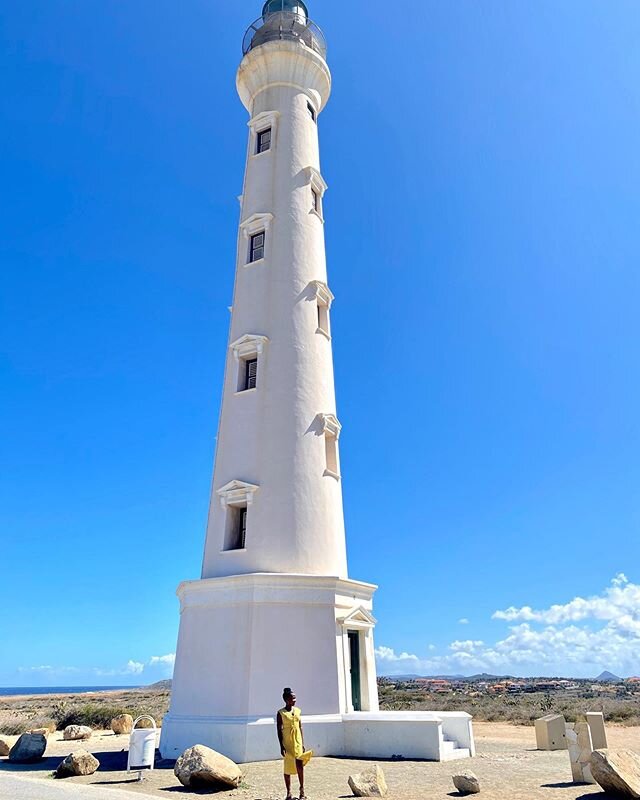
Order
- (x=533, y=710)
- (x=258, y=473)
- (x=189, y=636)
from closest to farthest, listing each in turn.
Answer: (x=189, y=636) → (x=258, y=473) → (x=533, y=710)

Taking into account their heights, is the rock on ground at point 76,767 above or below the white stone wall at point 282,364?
below

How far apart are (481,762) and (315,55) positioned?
76.6ft

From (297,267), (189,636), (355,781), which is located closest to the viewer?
(355,781)

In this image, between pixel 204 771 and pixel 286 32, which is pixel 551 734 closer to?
pixel 204 771

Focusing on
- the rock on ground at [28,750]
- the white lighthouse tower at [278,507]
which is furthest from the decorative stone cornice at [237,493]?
the rock on ground at [28,750]

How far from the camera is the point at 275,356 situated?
19.2 meters

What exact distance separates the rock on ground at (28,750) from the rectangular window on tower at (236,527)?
251 inches

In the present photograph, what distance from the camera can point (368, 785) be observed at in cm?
1036

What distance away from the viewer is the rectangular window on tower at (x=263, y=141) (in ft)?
74.9

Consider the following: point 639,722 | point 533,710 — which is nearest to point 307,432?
point 639,722

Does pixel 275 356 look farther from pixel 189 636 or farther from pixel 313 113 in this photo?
pixel 313 113

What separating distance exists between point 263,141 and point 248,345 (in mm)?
8358

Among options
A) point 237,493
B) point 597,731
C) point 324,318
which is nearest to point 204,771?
point 237,493

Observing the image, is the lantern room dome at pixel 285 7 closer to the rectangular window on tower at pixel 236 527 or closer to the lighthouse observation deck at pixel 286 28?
the lighthouse observation deck at pixel 286 28
